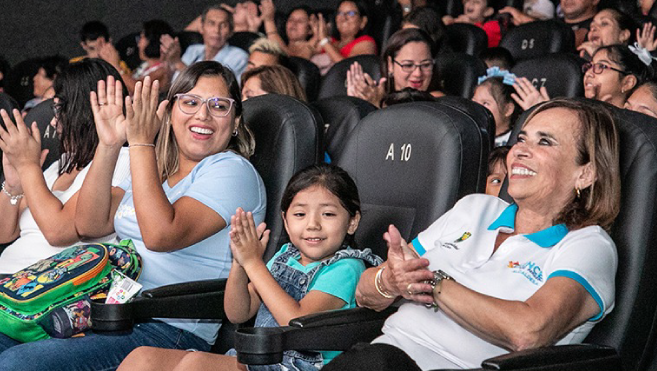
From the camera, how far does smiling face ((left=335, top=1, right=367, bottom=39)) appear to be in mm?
6066

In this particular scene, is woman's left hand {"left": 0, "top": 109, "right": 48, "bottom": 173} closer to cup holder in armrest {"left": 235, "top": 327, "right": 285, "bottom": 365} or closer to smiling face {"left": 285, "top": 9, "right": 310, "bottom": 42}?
cup holder in armrest {"left": 235, "top": 327, "right": 285, "bottom": 365}

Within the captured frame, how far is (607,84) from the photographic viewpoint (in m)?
3.58

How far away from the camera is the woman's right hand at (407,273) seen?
1.67 m

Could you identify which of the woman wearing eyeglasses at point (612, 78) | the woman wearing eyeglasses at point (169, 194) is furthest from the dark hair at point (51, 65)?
the woman wearing eyeglasses at point (169, 194)

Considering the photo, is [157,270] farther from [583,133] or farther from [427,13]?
[427,13]

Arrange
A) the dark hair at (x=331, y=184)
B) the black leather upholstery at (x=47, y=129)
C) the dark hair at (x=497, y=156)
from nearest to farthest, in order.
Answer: the dark hair at (x=331, y=184) < the dark hair at (x=497, y=156) < the black leather upholstery at (x=47, y=129)

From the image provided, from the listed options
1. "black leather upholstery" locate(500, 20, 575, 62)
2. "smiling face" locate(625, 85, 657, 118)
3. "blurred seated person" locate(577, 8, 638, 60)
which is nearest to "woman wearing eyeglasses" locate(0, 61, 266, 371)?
"smiling face" locate(625, 85, 657, 118)

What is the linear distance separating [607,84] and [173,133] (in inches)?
77.8

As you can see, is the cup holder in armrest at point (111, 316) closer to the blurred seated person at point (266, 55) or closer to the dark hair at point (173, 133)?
the dark hair at point (173, 133)

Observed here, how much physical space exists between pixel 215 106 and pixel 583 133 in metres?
1.08

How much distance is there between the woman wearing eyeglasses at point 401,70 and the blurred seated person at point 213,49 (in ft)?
5.04

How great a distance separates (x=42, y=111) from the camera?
355 cm

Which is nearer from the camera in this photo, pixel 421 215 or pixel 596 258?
pixel 596 258

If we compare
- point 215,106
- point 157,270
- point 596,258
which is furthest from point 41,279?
point 596,258
